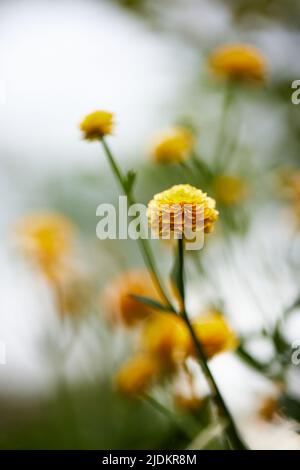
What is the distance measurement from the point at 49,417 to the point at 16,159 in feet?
2.06

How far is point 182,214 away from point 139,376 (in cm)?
23

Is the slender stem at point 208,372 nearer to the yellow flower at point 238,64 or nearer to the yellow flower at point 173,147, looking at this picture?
the yellow flower at point 173,147

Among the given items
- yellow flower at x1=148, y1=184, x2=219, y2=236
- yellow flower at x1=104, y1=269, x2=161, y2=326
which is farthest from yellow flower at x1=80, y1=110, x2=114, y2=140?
yellow flower at x1=104, y1=269, x2=161, y2=326

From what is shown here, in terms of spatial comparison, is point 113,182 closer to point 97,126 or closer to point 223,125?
point 223,125

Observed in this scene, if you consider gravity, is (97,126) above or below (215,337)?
above

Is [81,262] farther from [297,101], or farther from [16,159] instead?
[16,159]

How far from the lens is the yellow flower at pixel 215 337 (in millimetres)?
482

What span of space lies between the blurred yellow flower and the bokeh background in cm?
5

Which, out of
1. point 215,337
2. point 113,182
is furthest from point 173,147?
Answer: point 113,182

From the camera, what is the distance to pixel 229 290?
70 centimetres

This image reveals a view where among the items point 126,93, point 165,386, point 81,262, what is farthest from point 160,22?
point 165,386

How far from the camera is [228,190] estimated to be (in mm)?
667

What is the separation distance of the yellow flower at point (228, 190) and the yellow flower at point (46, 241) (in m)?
0.20

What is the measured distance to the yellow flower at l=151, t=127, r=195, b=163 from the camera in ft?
1.97
